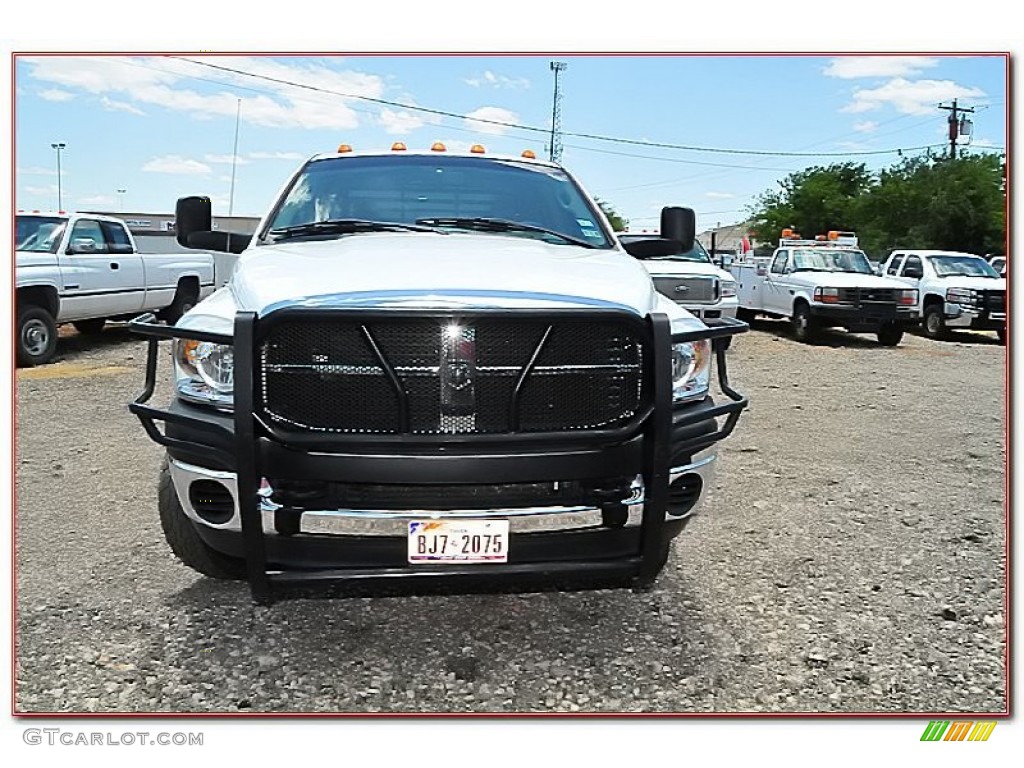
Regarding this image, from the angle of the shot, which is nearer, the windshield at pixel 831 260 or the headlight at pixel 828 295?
the headlight at pixel 828 295

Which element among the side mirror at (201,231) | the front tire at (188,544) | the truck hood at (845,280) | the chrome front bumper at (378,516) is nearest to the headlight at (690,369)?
the chrome front bumper at (378,516)

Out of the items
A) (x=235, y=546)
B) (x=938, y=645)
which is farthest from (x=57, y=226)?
(x=938, y=645)

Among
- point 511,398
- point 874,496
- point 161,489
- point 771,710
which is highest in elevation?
point 511,398

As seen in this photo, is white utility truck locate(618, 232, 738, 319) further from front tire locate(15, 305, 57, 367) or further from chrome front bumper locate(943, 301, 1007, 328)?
front tire locate(15, 305, 57, 367)

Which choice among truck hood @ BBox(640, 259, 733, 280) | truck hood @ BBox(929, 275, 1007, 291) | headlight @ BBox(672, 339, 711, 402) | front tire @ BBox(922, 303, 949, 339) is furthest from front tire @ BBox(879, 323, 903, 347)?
headlight @ BBox(672, 339, 711, 402)

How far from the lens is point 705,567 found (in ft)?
12.8

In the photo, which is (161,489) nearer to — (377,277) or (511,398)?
(377,277)

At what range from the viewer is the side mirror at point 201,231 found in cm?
391

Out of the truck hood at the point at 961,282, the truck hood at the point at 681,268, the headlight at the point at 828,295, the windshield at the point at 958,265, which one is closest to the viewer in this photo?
the truck hood at the point at 681,268

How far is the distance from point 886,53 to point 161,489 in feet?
9.41

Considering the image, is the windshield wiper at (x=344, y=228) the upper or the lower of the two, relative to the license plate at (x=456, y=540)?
upper

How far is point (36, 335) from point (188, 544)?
668 cm

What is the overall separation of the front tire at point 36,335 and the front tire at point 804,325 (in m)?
9.72

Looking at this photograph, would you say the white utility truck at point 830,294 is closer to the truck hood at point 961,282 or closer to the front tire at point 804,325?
the front tire at point 804,325
